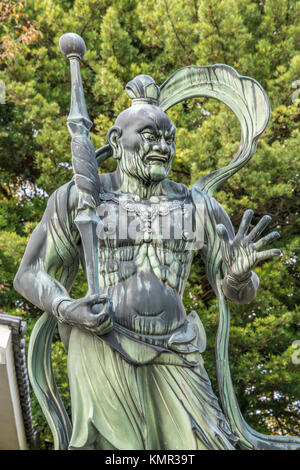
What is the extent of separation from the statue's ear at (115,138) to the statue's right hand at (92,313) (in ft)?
3.65

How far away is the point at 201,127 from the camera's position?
1008 cm

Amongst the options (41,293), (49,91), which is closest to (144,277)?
(41,293)

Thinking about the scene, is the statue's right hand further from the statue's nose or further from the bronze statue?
the statue's nose

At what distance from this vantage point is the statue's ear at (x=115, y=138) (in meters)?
4.82

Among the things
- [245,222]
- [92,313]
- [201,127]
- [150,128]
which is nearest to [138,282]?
[92,313]

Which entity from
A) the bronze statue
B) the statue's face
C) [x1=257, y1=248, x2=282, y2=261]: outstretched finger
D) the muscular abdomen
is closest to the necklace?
the bronze statue

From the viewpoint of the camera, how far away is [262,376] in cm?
939

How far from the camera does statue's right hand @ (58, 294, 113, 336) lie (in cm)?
411

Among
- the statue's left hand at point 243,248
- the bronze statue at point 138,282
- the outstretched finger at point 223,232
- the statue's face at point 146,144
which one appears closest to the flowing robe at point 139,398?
the bronze statue at point 138,282

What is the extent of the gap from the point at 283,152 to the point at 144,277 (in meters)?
5.71

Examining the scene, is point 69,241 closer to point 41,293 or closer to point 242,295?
point 41,293

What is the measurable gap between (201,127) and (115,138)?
535 centimetres

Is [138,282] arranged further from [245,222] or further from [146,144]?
[146,144]

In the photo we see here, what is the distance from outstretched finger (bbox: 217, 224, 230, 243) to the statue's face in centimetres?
58
